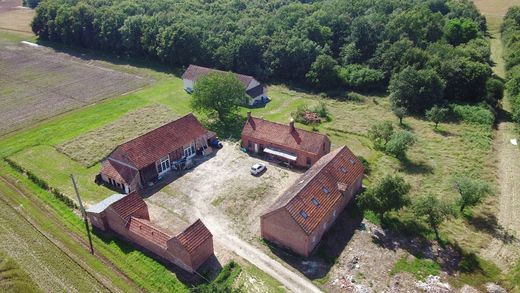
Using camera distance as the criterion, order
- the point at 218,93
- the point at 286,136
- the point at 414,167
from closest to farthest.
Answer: the point at 414,167 < the point at 286,136 < the point at 218,93

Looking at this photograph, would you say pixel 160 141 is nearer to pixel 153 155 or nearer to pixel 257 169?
pixel 153 155

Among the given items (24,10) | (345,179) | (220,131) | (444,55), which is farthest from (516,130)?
(24,10)

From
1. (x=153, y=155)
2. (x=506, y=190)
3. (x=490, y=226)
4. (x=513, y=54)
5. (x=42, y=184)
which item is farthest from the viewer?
(x=513, y=54)

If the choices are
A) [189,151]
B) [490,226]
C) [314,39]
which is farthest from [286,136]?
[314,39]

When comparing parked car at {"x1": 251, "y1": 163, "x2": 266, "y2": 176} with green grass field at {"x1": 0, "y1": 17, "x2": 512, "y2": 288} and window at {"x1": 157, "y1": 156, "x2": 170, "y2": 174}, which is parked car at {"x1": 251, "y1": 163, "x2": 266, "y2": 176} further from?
green grass field at {"x1": 0, "y1": 17, "x2": 512, "y2": 288}

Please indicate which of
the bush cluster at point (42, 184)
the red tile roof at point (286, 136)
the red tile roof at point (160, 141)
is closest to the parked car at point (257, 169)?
the red tile roof at point (286, 136)

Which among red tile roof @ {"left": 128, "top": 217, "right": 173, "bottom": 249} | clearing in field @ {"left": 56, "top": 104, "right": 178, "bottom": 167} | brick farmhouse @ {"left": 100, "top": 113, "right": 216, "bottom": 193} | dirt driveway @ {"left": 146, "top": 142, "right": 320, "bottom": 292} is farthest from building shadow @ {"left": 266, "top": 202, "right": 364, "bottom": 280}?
clearing in field @ {"left": 56, "top": 104, "right": 178, "bottom": 167}
